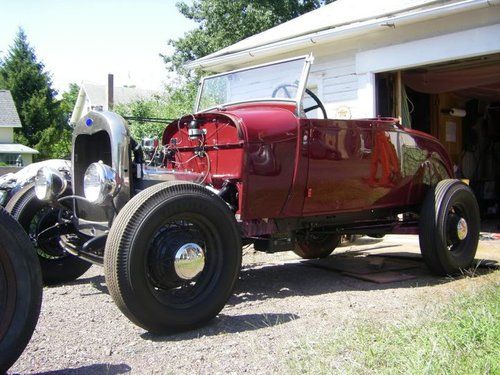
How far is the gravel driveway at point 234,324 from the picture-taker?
3080 millimetres

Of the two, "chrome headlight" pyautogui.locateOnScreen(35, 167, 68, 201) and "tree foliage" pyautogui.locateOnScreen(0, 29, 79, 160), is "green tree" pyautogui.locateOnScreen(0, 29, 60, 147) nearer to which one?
"tree foliage" pyautogui.locateOnScreen(0, 29, 79, 160)

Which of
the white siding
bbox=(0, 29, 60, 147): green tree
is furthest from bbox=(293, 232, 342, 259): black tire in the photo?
bbox=(0, 29, 60, 147): green tree

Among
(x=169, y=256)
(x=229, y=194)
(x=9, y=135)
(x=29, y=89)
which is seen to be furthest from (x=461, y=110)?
(x=29, y=89)

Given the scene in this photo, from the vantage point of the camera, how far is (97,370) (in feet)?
9.82

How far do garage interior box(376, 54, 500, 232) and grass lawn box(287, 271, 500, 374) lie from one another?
5717 mm

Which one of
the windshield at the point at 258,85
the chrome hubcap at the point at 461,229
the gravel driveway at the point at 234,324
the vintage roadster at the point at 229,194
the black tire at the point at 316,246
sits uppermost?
the windshield at the point at 258,85

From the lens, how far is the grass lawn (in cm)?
262

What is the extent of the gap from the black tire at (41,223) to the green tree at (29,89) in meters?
37.3

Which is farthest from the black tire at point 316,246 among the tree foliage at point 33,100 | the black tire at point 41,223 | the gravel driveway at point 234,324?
the tree foliage at point 33,100

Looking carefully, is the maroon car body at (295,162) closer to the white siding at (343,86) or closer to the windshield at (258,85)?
the windshield at (258,85)

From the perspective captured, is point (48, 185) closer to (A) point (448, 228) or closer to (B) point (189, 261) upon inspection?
(B) point (189, 261)

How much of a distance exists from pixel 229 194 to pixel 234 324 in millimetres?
1136

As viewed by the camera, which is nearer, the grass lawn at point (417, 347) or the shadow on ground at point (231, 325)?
the grass lawn at point (417, 347)

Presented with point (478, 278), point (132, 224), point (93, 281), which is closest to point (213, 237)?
point (132, 224)
